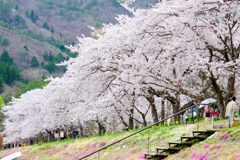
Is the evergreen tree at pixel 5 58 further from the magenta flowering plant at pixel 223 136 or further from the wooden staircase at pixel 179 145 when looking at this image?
the magenta flowering plant at pixel 223 136

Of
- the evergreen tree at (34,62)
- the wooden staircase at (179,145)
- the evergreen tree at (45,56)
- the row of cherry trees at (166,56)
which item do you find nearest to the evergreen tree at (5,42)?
the evergreen tree at (45,56)

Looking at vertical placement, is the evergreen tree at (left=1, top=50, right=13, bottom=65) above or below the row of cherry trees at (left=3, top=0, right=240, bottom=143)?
above

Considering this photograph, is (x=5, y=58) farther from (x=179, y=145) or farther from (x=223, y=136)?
(x=223, y=136)

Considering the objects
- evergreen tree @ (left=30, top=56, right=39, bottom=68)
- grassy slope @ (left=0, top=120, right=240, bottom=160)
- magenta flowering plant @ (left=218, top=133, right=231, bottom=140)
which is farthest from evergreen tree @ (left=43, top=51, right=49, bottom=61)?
magenta flowering plant @ (left=218, top=133, right=231, bottom=140)

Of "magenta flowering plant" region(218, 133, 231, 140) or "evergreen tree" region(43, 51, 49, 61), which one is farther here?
"evergreen tree" region(43, 51, 49, 61)

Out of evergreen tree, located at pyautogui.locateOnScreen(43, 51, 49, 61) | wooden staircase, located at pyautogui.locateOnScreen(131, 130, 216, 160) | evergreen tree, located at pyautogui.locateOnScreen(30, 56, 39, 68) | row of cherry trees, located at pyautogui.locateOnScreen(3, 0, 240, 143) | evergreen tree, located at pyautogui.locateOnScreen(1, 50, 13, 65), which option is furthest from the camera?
evergreen tree, located at pyautogui.locateOnScreen(43, 51, 49, 61)

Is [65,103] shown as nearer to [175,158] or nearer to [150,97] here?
[150,97]

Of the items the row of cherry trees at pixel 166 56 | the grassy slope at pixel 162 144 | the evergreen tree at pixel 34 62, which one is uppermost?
the evergreen tree at pixel 34 62

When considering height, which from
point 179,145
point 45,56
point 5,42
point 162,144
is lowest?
point 162,144

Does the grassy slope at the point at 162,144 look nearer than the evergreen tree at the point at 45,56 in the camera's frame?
Yes

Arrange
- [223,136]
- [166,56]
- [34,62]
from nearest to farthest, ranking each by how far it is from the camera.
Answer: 1. [223,136]
2. [166,56]
3. [34,62]

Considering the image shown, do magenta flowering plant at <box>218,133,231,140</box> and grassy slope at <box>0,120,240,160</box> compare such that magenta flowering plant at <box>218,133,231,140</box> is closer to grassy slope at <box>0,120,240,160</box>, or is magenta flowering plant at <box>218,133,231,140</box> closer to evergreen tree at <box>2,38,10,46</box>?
grassy slope at <box>0,120,240,160</box>

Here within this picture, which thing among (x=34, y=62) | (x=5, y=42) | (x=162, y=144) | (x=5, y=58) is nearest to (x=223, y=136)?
(x=162, y=144)

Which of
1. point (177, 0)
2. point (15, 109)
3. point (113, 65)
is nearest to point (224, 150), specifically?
point (177, 0)
